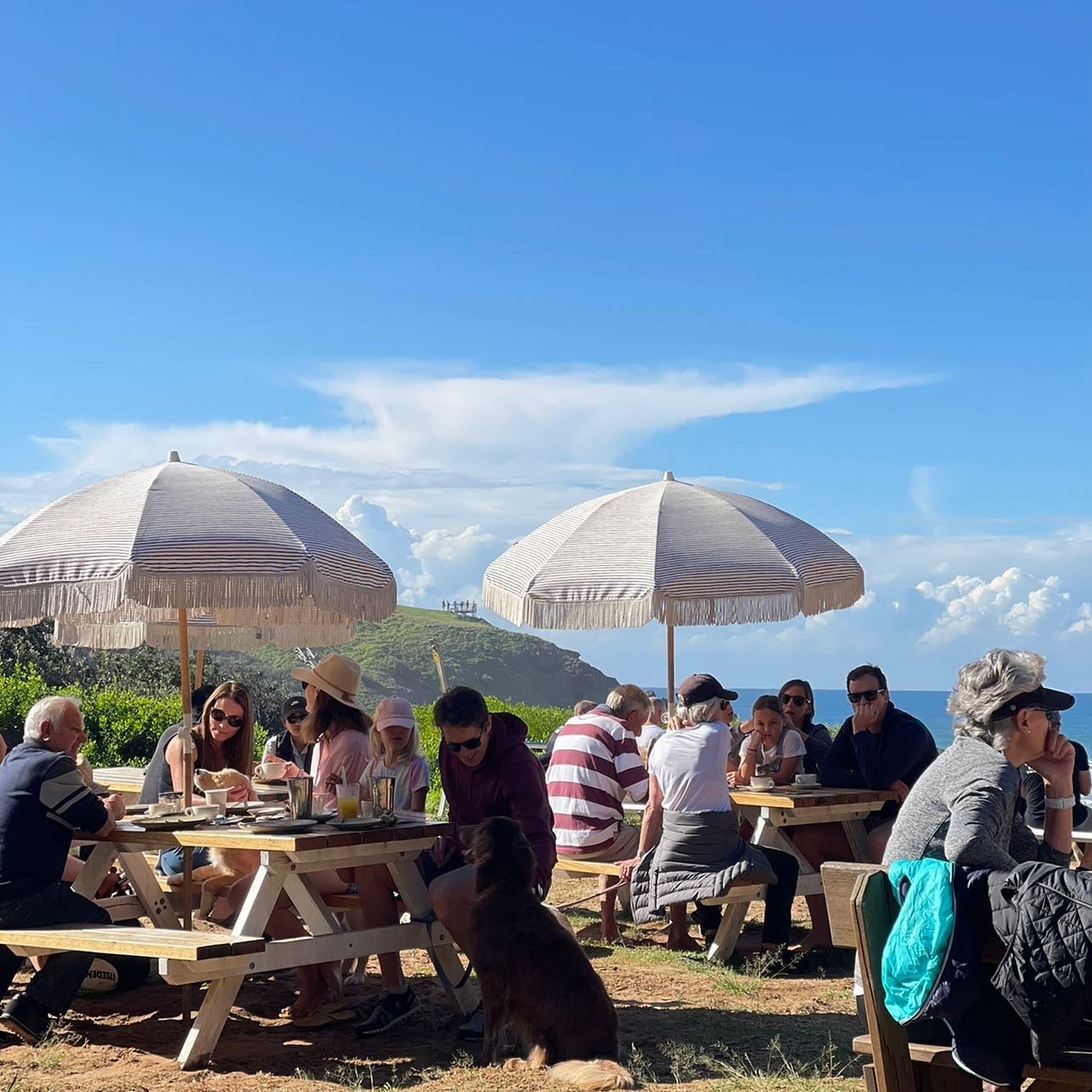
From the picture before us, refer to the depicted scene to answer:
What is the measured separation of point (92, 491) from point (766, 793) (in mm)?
3699

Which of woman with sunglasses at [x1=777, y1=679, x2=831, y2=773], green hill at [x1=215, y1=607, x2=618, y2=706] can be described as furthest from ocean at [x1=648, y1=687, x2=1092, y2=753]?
woman with sunglasses at [x1=777, y1=679, x2=831, y2=773]

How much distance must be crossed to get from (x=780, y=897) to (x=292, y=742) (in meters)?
3.26

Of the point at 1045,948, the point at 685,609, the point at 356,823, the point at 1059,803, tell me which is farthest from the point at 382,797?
the point at 1045,948

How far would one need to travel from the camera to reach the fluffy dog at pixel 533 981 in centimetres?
466

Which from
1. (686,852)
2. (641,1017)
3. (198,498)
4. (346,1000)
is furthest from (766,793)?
(198,498)

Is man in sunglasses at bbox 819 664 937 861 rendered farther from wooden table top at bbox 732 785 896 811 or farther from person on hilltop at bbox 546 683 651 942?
person on hilltop at bbox 546 683 651 942

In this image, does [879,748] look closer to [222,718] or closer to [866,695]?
[866,695]

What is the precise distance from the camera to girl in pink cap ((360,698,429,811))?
6434 mm

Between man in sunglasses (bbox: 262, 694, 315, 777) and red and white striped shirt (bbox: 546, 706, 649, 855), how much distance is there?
1.47 m

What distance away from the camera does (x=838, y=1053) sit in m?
5.11

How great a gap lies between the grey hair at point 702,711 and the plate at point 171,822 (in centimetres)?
244

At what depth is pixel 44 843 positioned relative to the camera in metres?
5.40

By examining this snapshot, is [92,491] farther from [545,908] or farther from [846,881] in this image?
[846,881]

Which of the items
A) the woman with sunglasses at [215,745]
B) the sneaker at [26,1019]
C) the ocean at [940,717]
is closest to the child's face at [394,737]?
the woman with sunglasses at [215,745]
